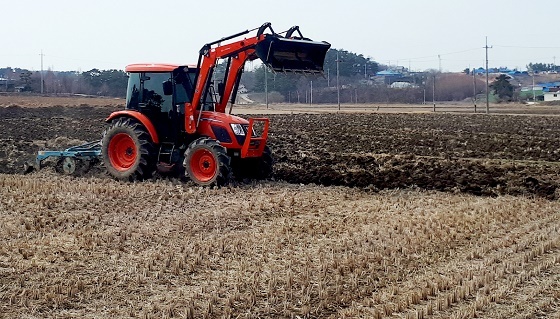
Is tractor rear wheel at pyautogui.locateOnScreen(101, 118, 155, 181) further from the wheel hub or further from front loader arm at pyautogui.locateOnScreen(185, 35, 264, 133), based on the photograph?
front loader arm at pyautogui.locateOnScreen(185, 35, 264, 133)

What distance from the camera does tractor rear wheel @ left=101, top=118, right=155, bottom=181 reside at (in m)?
13.3

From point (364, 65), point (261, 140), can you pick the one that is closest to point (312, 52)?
point (261, 140)

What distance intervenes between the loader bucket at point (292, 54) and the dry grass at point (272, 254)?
2495 millimetres

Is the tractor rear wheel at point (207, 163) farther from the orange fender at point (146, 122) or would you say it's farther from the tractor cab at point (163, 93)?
the orange fender at point (146, 122)

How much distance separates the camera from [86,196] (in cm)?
1135

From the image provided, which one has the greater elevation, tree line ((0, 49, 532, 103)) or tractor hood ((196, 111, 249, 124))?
tree line ((0, 49, 532, 103))

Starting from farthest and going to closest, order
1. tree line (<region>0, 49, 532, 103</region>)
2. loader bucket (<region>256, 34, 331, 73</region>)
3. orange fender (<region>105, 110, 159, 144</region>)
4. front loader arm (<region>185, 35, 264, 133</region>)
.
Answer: tree line (<region>0, 49, 532, 103</region>)
orange fender (<region>105, 110, 159, 144</region>)
front loader arm (<region>185, 35, 264, 133</region>)
loader bucket (<region>256, 34, 331, 73</region>)

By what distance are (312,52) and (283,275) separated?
6.88 meters

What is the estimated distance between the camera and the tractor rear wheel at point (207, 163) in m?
12.4

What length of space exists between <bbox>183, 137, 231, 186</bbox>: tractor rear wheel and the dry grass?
1.71ft

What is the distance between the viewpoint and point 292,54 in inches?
502

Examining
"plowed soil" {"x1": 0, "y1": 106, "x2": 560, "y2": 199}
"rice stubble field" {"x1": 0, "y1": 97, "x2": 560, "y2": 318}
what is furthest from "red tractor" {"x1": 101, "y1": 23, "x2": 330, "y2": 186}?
"plowed soil" {"x1": 0, "y1": 106, "x2": 560, "y2": 199}

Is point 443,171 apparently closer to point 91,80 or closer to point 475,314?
→ point 475,314

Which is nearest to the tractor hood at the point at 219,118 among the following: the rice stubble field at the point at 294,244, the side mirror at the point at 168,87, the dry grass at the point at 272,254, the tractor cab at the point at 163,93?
the tractor cab at the point at 163,93
